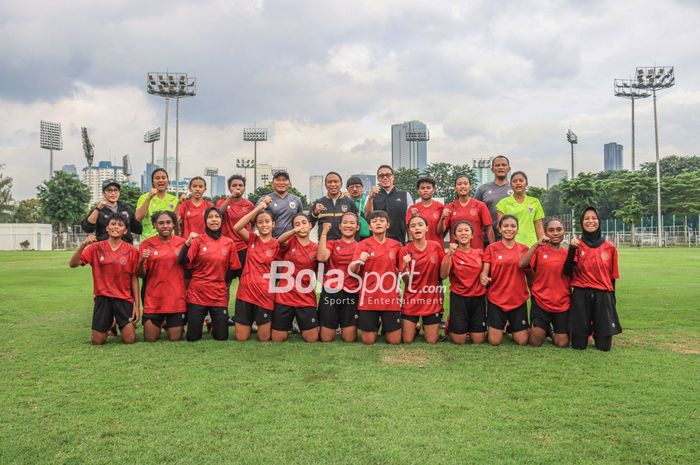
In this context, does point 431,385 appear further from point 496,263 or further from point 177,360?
point 177,360

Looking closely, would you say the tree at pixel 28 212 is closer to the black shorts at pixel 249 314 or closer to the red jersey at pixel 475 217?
the black shorts at pixel 249 314

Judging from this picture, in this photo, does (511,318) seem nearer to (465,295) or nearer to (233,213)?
(465,295)

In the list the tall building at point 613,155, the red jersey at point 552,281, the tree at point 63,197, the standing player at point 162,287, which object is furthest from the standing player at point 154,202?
the tall building at point 613,155

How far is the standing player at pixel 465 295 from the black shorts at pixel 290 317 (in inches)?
64.1

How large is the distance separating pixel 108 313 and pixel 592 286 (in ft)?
18.1

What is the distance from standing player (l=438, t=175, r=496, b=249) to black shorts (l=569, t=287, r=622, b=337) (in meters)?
1.35

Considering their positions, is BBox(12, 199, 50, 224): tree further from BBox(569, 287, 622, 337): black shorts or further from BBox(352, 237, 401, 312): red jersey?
BBox(569, 287, 622, 337): black shorts

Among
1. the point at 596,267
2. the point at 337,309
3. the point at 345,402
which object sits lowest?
the point at 345,402

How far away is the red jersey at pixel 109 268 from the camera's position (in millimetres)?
5805

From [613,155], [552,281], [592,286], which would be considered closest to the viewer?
[592,286]

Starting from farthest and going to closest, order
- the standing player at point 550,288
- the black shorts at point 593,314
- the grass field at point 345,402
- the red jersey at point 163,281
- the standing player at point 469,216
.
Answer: the standing player at point 469,216 → the red jersey at point 163,281 → the standing player at point 550,288 → the black shorts at point 593,314 → the grass field at point 345,402

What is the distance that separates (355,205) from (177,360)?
3.10 meters

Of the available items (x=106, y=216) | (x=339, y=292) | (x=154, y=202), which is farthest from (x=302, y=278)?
(x=106, y=216)

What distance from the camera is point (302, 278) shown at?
20.0 feet
